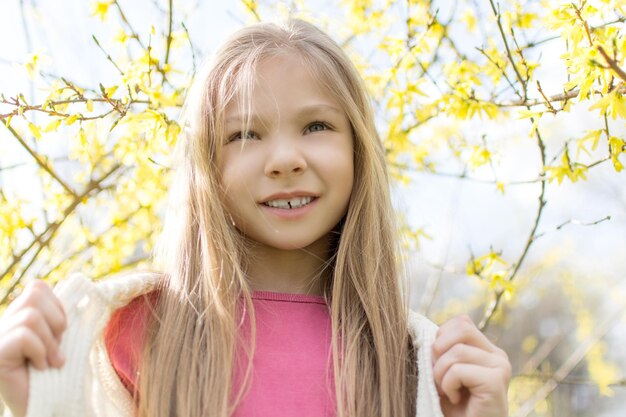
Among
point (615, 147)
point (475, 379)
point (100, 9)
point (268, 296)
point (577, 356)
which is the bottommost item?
point (577, 356)

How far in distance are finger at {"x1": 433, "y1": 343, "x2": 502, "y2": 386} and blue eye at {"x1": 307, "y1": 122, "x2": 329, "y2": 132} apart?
518 millimetres

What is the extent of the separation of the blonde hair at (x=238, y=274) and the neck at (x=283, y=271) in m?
0.03

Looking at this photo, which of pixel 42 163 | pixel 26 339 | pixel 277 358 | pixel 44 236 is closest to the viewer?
pixel 26 339

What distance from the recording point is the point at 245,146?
1390 millimetres

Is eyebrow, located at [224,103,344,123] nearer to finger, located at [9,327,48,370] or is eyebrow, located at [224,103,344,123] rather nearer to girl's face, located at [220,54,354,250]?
girl's face, located at [220,54,354,250]

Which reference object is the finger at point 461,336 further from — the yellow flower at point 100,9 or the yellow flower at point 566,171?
the yellow flower at point 100,9

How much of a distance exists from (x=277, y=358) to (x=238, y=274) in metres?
0.18

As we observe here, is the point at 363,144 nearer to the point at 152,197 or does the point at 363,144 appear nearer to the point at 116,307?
the point at 116,307

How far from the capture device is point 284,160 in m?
1.33

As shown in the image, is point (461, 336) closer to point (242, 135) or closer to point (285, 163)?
point (285, 163)

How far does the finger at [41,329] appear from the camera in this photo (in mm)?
1000

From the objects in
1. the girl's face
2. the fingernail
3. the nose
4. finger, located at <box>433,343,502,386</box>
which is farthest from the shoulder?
the fingernail

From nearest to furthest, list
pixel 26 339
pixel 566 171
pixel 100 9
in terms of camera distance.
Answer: pixel 26 339 < pixel 566 171 < pixel 100 9

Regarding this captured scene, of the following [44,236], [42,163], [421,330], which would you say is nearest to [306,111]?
[421,330]
